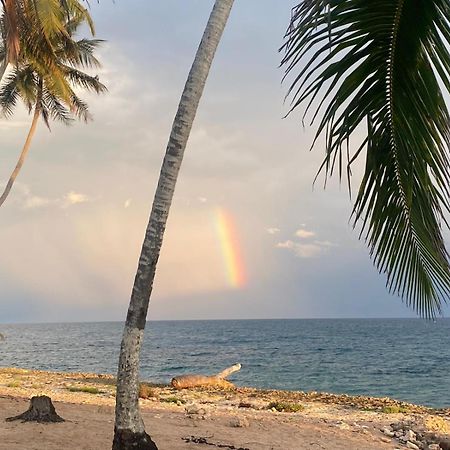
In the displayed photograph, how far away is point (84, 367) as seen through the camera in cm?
4762

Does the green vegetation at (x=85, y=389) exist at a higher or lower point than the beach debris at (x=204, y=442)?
lower

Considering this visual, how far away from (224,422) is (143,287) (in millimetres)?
7192

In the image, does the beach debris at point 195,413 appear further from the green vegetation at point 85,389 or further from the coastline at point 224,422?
the green vegetation at point 85,389

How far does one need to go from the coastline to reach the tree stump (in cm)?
30

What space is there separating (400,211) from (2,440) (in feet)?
23.3

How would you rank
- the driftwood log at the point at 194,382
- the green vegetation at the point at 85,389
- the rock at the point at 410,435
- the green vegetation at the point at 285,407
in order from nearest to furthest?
1. the rock at the point at 410,435
2. the green vegetation at the point at 285,407
3. the green vegetation at the point at 85,389
4. the driftwood log at the point at 194,382

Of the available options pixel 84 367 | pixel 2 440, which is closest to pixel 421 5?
pixel 2 440

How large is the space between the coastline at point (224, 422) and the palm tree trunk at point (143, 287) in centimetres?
239

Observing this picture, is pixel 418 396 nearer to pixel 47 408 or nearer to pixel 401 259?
pixel 47 408

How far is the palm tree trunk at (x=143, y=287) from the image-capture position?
6.29 meters

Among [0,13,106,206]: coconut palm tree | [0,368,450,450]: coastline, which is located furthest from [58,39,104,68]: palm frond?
[0,368,450,450]: coastline

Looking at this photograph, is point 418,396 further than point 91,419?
Yes

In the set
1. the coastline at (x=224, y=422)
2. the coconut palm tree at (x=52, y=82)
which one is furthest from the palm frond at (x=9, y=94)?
the coastline at (x=224, y=422)

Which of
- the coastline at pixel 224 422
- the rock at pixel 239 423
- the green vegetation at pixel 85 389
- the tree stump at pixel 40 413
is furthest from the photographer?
the green vegetation at pixel 85 389
